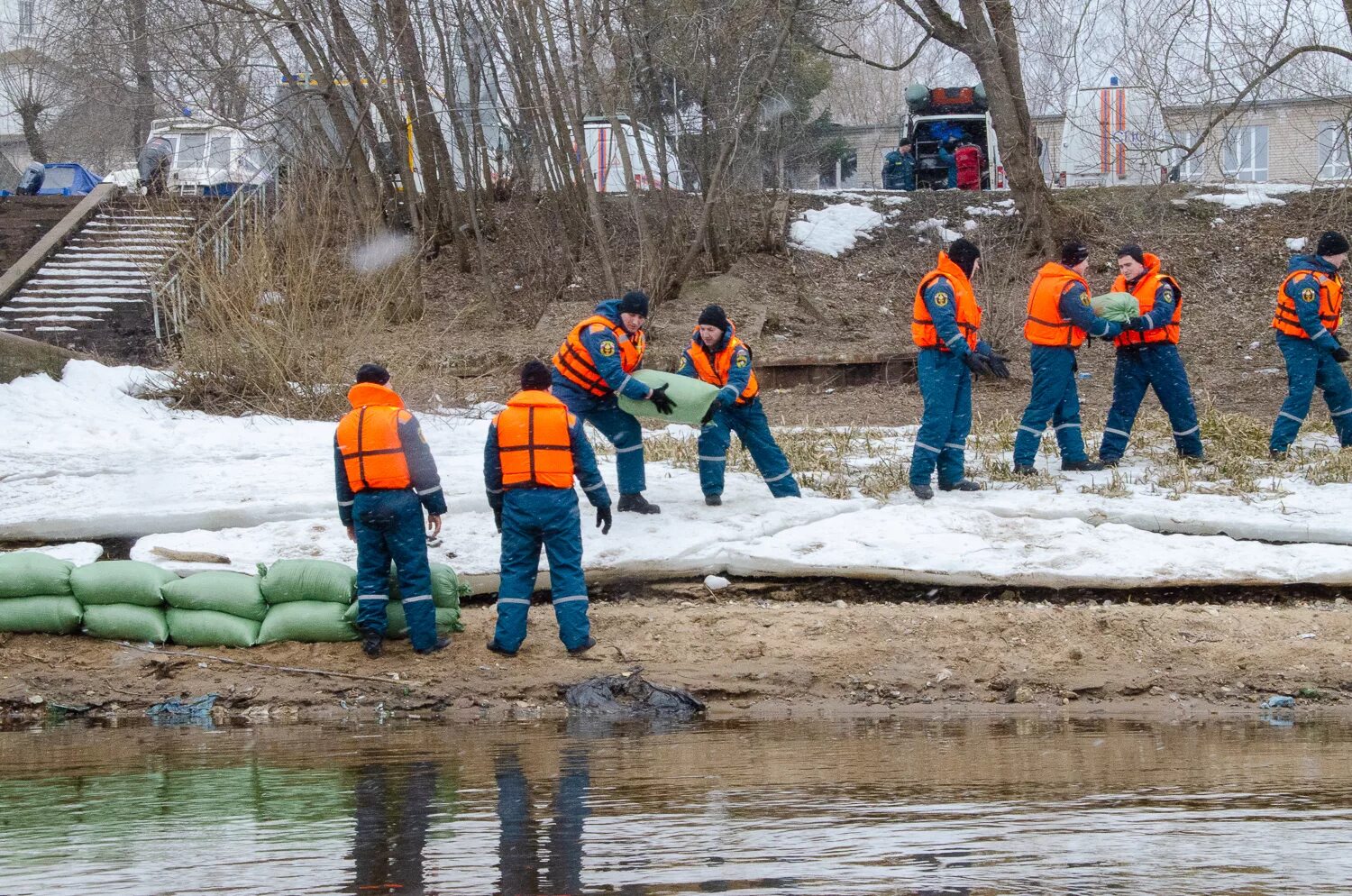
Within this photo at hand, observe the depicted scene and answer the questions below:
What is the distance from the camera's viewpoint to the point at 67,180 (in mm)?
29812

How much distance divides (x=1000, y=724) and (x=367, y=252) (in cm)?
1329

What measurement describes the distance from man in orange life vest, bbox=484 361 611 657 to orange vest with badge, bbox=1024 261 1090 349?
3969mm

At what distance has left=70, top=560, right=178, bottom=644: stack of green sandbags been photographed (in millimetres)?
8703

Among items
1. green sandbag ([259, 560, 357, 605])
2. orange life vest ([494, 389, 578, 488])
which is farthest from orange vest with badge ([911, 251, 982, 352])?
green sandbag ([259, 560, 357, 605])

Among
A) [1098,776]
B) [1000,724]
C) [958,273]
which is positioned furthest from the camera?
[958,273]

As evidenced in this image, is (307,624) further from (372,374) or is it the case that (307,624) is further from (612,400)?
(612,400)

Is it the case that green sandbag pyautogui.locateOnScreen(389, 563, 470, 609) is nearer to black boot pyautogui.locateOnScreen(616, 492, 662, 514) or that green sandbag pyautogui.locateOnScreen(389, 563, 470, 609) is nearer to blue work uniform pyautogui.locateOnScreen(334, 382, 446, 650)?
blue work uniform pyautogui.locateOnScreen(334, 382, 446, 650)

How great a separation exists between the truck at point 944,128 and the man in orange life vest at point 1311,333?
48.0ft

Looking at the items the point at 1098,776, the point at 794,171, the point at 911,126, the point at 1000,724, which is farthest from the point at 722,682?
the point at 794,171

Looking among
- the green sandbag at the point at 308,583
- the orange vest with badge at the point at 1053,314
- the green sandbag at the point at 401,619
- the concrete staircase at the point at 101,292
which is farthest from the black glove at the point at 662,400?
the concrete staircase at the point at 101,292

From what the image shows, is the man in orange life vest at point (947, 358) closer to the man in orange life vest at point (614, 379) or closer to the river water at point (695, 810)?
the man in orange life vest at point (614, 379)

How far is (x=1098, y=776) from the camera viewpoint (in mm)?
5684

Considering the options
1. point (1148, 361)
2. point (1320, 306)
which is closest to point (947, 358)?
point (1148, 361)

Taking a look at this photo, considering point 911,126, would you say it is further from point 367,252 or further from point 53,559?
point 53,559
